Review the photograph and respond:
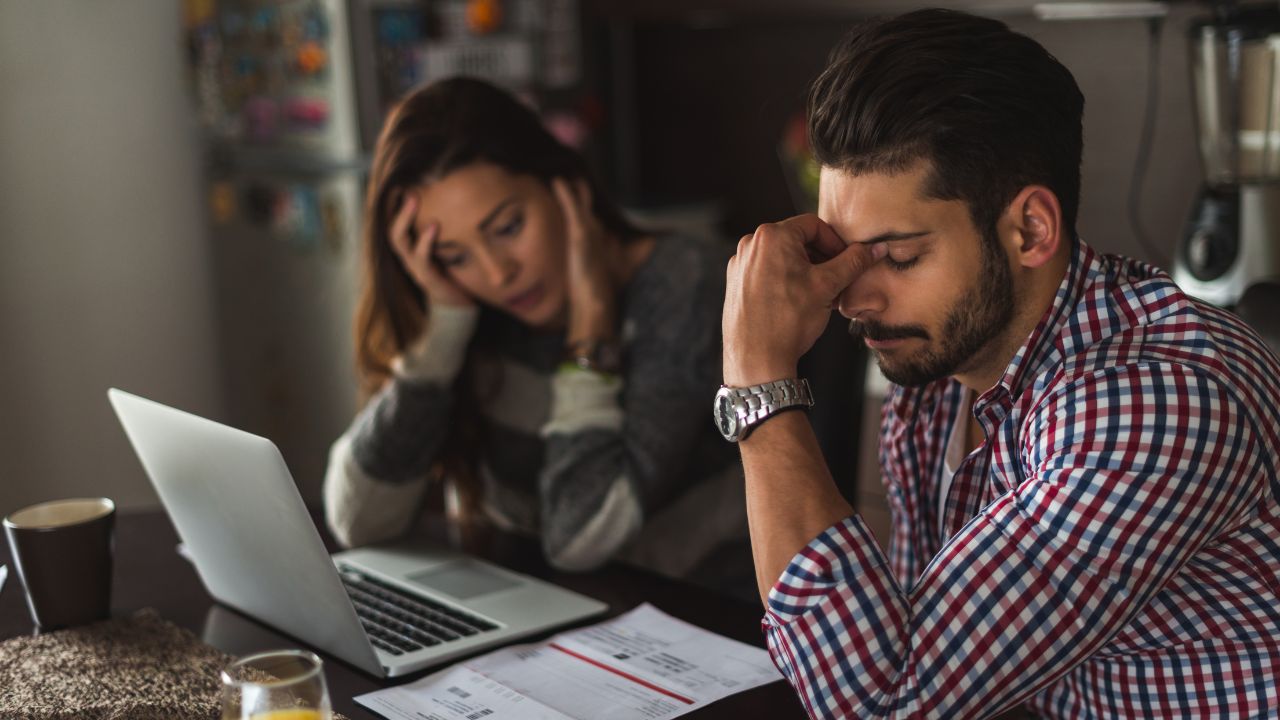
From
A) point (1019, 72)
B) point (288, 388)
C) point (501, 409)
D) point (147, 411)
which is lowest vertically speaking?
point (288, 388)

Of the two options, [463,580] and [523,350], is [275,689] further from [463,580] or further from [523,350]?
[523,350]

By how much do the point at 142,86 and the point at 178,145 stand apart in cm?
17

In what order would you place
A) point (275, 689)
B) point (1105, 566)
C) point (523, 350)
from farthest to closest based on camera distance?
point (523, 350) < point (1105, 566) < point (275, 689)

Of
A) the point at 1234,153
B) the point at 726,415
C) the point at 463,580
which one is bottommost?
the point at 463,580

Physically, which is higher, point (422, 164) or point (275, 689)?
point (422, 164)

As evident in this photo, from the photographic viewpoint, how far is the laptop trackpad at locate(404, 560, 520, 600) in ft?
4.33

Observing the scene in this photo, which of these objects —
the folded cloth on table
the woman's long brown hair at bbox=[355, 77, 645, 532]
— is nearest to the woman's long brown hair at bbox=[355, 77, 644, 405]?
the woman's long brown hair at bbox=[355, 77, 645, 532]

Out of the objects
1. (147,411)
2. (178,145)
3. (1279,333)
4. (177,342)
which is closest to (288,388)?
(177,342)

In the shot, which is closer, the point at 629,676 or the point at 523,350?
the point at 629,676

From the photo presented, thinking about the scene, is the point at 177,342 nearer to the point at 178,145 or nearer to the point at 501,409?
the point at 178,145

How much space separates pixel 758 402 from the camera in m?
1.03

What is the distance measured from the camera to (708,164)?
349 centimetres

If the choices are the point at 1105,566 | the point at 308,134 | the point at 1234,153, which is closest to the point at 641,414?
the point at 1105,566

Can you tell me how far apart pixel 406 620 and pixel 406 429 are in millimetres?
488
